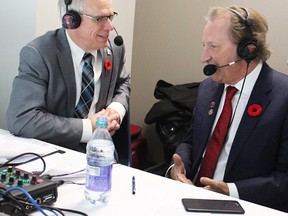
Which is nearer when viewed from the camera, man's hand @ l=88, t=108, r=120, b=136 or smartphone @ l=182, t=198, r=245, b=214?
smartphone @ l=182, t=198, r=245, b=214

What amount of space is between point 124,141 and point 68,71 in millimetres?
481

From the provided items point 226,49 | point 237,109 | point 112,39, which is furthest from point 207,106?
point 112,39

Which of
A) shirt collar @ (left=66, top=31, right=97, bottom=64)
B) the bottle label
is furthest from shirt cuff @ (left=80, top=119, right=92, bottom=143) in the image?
the bottle label

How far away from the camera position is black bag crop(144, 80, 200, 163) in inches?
98.0

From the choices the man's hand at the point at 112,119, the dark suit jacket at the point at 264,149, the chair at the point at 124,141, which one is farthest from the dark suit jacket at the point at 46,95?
the dark suit jacket at the point at 264,149

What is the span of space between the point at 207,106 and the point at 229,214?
0.71 metres

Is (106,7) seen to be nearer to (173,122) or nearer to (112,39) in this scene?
(112,39)

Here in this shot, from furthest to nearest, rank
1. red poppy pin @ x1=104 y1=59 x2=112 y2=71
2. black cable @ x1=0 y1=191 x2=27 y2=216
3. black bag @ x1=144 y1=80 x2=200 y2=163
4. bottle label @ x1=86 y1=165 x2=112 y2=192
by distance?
black bag @ x1=144 y1=80 x2=200 y2=163 < red poppy pin @ x1=104 y1=59 x2=112 y2=71 < bottle label @ x1=86 y1=165 x2=112 y2=192 < black cable @ x1=0 y1=191 x2=27 y2=216

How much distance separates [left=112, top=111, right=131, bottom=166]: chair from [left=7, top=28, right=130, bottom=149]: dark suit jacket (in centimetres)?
32

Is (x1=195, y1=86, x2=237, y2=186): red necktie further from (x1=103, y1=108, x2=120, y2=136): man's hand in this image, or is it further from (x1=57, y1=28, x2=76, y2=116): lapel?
(x1=57, y1=28, x2=76, y2=116): lapel

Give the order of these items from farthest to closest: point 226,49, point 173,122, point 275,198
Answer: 1. point 173,122
2. point 226,49
3. point 275,198

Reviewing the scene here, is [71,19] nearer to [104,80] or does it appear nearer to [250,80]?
[104,80]

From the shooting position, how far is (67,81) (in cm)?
154

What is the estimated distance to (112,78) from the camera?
5.79 feet
